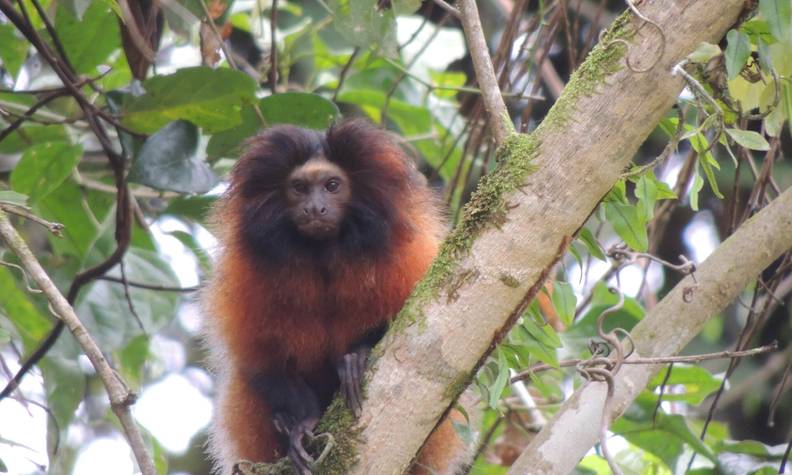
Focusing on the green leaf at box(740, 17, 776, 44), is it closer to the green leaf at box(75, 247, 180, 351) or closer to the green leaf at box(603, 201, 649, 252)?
the green leaf at box(603, 201, 649, 252)

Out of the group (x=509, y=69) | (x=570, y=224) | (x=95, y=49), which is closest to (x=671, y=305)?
(x=570, y=224)

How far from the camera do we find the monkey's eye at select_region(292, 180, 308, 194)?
154 inches

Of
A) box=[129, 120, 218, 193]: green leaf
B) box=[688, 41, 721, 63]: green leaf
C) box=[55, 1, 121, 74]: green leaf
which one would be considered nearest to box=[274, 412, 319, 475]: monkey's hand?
box=[129, 120, 218, 193]: green leaf

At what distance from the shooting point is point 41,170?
4262 mm

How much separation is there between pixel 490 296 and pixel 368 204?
117 cm

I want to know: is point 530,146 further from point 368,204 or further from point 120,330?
point 120,330

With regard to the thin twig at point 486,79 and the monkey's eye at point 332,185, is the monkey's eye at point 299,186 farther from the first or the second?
the thin twig at point 486,79

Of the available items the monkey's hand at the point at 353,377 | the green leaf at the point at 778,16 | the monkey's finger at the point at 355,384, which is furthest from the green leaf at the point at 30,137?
the green leaf at the point at 778,16

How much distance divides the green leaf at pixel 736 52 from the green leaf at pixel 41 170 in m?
2.59

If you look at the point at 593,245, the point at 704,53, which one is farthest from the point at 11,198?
the point at 704,53

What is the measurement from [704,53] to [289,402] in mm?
1962

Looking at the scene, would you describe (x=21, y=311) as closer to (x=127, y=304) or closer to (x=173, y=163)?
(x=127, y=304)

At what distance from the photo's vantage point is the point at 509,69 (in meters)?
4.41

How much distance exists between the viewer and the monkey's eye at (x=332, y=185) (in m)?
3.92
